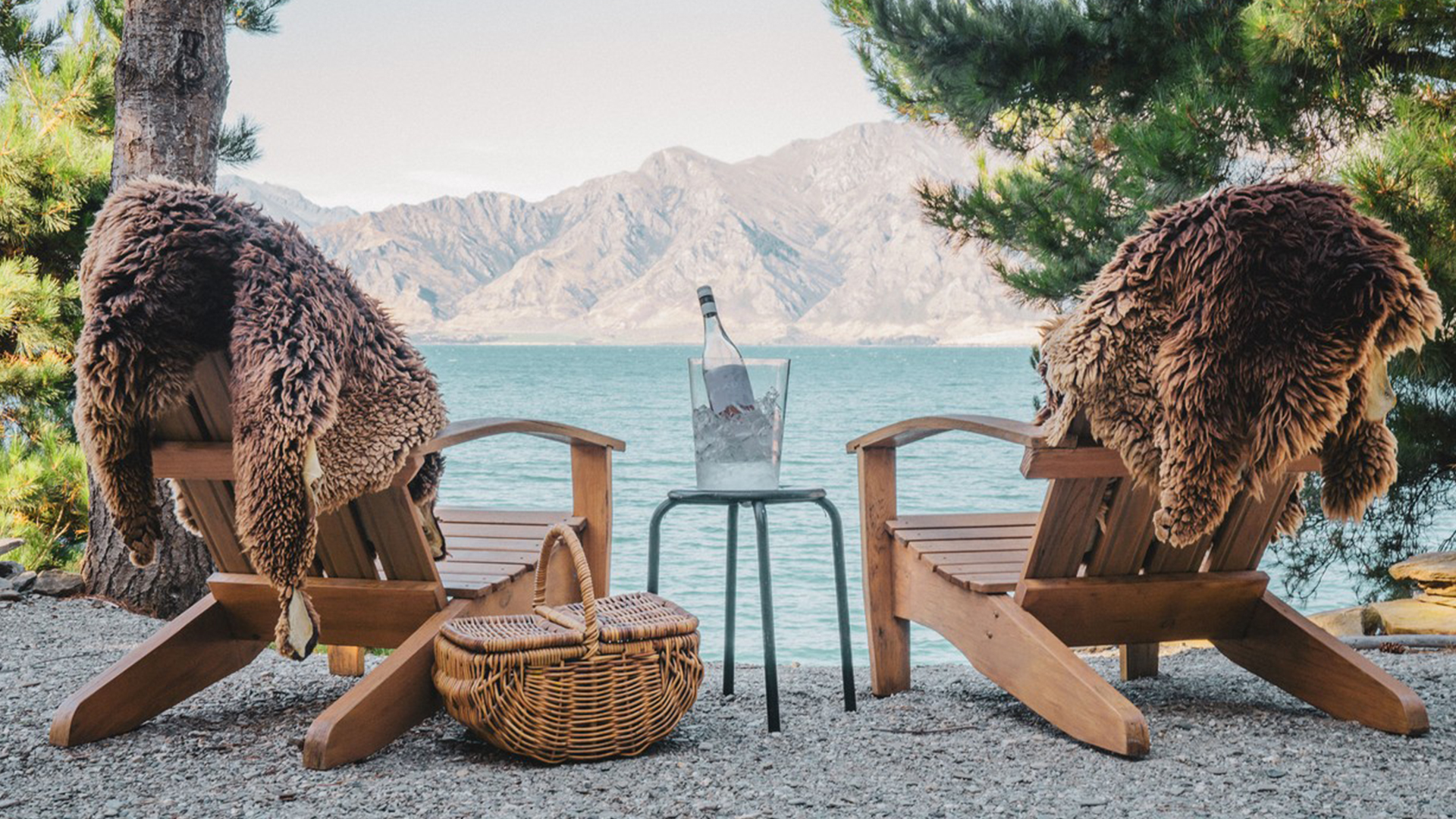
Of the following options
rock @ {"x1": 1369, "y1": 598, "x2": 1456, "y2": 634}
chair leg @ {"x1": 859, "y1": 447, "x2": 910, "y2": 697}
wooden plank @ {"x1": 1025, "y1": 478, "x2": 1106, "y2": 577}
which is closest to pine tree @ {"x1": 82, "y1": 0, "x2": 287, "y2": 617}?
chair leg @ {"x1": 859, "y1": 447, "x2": 910, "y2": 697}

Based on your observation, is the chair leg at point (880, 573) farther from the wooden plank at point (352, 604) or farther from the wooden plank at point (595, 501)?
the wooden plank at point (352, 604)

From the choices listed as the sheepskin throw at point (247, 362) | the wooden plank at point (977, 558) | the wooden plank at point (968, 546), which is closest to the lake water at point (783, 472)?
the wooden plank at point (968, 546)

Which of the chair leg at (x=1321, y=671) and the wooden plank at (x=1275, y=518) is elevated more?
the wooden plank at (x=1275, y=518)

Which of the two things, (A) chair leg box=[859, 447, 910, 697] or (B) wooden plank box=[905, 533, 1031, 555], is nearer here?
(B) wooden plank box=[905, 533, 1031, 555]

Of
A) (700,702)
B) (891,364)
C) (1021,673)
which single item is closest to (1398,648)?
(1021,673)

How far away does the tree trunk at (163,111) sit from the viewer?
3410mm

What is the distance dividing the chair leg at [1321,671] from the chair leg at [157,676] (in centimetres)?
207

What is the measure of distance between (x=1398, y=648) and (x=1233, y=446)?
1756 millimetres

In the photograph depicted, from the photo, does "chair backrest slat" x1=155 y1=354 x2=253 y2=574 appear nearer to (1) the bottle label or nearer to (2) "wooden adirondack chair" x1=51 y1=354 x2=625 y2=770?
(2) "wooden adirondack chair" x1=51 y1=354 x2=625 y2=770

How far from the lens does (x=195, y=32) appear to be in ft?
Result: 11.3

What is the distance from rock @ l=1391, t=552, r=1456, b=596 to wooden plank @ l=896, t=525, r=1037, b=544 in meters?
1.91

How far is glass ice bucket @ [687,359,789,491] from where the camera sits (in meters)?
2.46

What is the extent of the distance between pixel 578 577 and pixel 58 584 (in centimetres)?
231

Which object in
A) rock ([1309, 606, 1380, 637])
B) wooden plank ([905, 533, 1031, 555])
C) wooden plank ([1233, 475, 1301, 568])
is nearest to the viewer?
wooden plank ([1233, 475, 1301, 568])
